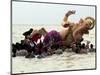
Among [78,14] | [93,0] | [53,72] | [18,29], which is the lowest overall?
[53,72]

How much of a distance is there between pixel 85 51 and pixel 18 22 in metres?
0.82

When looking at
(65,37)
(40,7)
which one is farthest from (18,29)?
(65,37)

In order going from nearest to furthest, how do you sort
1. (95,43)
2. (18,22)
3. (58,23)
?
(18,22)
(58,23)
(95,43)

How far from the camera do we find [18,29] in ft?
7.63

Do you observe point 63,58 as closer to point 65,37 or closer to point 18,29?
point 65,37

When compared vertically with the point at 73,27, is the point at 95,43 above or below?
below

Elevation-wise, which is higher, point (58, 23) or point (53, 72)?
point (58, 23)

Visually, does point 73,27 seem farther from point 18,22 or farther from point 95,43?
point 18,22

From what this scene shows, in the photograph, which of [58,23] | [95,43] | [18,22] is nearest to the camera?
[18,22]

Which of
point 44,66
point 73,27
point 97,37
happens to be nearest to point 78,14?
point 73,27

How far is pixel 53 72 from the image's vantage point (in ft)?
8.09

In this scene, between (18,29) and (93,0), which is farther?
(93,0)

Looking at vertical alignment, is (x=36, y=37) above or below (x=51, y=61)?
above

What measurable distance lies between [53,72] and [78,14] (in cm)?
68
